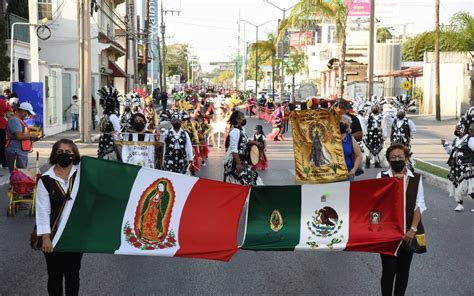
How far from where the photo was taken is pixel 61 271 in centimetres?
612

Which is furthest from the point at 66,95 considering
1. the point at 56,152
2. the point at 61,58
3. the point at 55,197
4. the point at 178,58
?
the point at 178,58

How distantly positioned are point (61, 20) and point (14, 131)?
2913 cm

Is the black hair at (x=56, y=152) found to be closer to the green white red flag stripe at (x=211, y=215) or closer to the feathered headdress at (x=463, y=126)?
the green white red flag stripe at (x=211, y=215)

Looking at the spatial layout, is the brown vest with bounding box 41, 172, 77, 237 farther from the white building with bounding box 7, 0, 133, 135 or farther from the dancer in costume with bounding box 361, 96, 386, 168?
the white building with bounding box 7, 0, 133, 135

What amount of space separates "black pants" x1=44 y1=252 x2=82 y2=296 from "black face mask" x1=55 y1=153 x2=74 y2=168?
721 millimetres

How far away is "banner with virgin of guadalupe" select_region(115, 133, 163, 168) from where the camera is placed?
1170 centimetres

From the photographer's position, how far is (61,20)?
40.6m

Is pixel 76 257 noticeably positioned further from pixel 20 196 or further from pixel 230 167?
pixel 20 196

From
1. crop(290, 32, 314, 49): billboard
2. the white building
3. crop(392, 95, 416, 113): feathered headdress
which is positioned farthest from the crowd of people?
crop(290, 32, 314, 49): billboard

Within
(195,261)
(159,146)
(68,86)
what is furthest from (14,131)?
(68,86)

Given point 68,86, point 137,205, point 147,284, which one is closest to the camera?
point 137,205

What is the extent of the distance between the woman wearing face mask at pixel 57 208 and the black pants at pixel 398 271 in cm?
259

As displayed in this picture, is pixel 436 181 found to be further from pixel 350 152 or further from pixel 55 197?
pixel 55 197

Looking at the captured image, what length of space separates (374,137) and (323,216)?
12696mm
